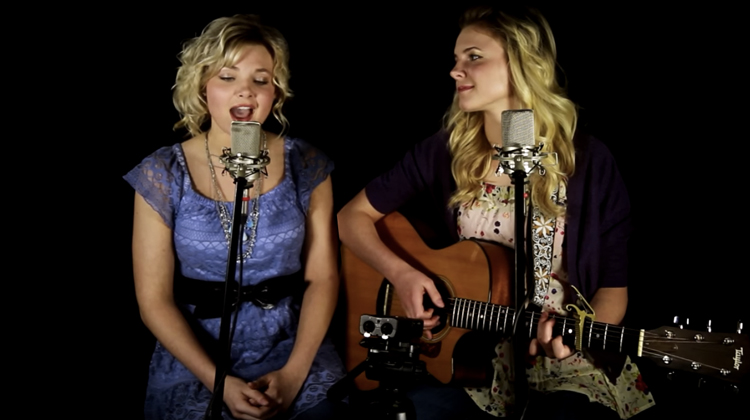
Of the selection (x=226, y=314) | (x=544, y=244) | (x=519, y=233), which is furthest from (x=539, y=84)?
(x=226, y=314)

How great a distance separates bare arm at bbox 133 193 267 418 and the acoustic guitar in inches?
23.4

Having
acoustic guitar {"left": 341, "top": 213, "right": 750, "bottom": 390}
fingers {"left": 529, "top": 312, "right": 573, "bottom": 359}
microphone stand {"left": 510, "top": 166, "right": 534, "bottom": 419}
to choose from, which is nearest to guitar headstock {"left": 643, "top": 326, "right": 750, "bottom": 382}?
acoustic guitar {"left": 341, "top": 213, "right": 750, "bottom": 390}

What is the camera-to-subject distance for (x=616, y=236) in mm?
2406

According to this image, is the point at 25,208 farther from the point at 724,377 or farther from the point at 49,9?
the point at 724,377

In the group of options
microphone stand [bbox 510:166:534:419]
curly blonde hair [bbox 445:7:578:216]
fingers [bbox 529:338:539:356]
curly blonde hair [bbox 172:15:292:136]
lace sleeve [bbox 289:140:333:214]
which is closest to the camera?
microphone stand [bbox 510:166:534:419]

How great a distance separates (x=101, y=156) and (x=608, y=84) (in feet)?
6.39

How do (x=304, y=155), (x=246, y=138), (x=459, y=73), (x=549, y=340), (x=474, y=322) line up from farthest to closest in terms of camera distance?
(x=304, y=155), (x=459, y=73), (x=474, y=322), (x=549, y=340), (x=246, y=138)

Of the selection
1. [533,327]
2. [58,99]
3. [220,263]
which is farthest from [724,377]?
[58,99]

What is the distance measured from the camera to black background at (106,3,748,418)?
2.51 metres

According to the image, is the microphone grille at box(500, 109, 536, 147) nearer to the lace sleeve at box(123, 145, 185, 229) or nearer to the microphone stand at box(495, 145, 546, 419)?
the microphone stand at box(495, 145, 546, 419)

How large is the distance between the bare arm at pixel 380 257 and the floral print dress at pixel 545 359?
26 cm

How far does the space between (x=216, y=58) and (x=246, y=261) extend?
704 mm

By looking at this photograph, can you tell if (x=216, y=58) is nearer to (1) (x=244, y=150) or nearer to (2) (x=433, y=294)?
(1) (x=244, y=150)

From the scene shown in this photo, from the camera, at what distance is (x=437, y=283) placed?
253 cm
